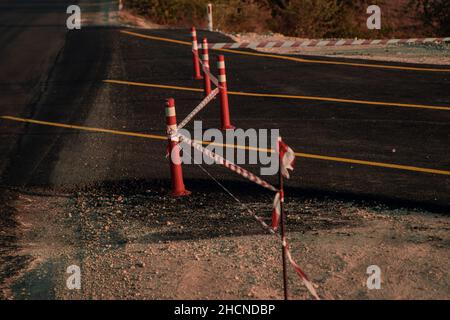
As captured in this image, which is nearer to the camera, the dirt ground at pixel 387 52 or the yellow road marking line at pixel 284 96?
the yellow road marking line at pixel 284 96

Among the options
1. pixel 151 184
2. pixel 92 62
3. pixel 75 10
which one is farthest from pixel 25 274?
pixel 75 10

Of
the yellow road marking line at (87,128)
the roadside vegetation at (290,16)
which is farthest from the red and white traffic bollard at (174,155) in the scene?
the roadside vegetation at (290,16)

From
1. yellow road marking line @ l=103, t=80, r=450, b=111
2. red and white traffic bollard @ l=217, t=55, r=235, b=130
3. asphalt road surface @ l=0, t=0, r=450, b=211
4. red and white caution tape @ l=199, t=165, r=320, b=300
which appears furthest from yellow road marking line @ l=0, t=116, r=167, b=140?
yellow road marking line @ l=103, t=80, r=450, b=111

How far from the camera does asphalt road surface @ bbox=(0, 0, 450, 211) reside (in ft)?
40.3

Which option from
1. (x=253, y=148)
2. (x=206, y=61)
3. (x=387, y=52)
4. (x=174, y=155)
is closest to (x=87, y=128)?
(x=206, y=61)

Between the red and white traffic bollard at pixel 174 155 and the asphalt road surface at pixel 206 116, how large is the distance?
34cm

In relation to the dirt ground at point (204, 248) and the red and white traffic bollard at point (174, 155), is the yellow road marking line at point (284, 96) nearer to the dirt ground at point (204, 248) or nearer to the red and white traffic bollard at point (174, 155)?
the dirt ground at point (204, 248)

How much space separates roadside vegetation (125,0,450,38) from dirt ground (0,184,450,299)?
827 inches

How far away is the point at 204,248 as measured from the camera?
9.62 meters

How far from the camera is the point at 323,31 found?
1344 inches

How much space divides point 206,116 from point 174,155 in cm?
504

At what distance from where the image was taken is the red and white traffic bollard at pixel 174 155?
11125 mm

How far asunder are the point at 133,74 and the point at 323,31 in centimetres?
1521

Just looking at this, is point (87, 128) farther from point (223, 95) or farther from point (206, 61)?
point (206, 61)
